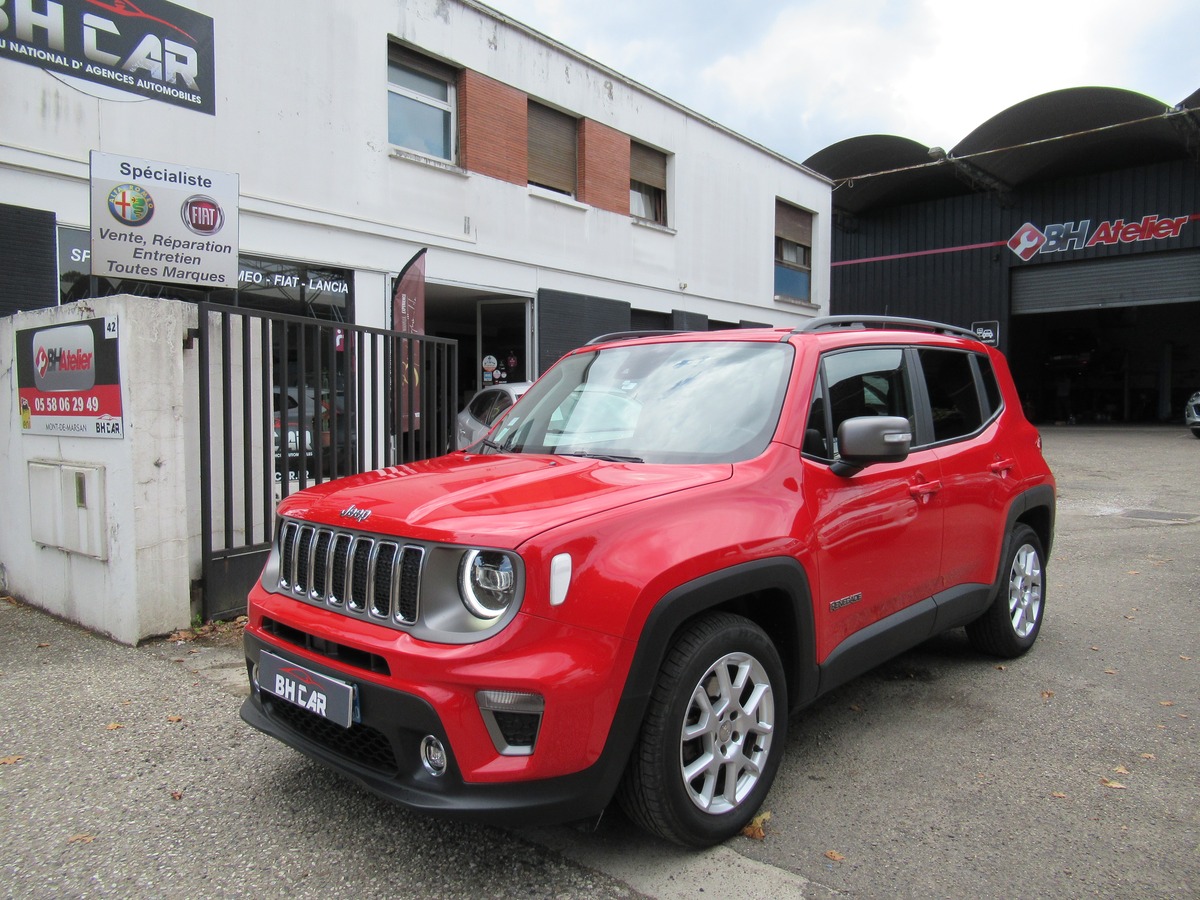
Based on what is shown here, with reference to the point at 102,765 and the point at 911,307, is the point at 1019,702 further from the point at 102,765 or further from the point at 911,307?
the point at 911,307

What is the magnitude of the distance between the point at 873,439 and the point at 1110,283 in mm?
25396

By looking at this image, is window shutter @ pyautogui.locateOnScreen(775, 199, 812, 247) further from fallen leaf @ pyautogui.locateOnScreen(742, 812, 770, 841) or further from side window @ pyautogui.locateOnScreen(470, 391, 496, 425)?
fallen leaf @ pyautogui.locateOnScreen(742, 812, 770, 841)

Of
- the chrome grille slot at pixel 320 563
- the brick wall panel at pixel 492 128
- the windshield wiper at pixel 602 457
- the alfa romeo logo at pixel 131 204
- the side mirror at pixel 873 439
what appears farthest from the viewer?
the brick wall panel at pixel 492 128

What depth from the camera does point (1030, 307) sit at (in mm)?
25547

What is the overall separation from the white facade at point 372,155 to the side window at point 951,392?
8.14 m

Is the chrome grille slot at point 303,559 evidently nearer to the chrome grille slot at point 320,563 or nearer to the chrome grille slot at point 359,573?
the chrome grille slot at point 320,563

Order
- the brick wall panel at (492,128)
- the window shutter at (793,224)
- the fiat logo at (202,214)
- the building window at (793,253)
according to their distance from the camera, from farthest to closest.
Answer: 1. the building window at (793,253)
2. the window shutter at (793,224)
3. the brick wall panel at (492,128)
4. the fiat logo at (202,214)

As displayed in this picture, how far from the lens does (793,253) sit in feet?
66.4

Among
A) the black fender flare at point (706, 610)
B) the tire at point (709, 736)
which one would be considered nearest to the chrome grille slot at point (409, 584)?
the black fender flare at point (706, 610)

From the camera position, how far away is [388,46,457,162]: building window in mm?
11438

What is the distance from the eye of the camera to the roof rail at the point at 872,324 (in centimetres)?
371

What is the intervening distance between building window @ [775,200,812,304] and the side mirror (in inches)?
665

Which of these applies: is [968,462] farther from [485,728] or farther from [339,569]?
[339,569]

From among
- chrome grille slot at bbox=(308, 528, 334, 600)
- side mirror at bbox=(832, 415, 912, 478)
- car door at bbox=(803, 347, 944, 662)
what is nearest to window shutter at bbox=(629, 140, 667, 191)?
car door at bbox=(803, 347, 944, 662)
